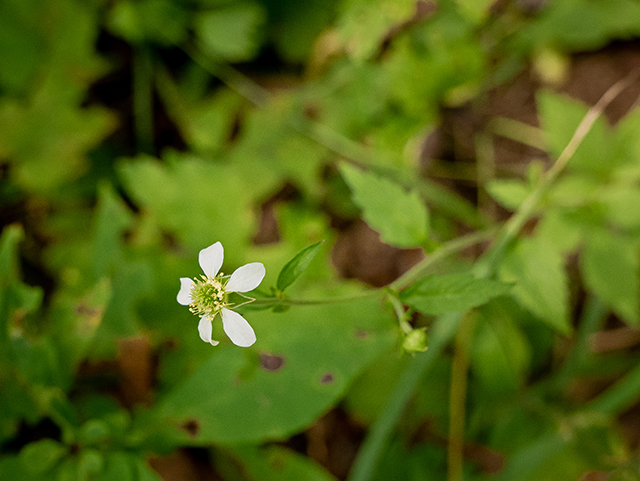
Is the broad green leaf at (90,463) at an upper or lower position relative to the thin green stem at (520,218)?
lower

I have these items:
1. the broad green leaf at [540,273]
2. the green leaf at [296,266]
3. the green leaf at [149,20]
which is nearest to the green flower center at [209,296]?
the green leaf at [296,266]

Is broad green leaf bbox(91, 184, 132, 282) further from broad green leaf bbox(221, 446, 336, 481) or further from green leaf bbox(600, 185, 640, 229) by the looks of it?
green leaf bbox(600, 185, 640, 229)

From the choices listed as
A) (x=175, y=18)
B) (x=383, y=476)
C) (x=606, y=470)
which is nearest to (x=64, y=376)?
(x=383, y=476)

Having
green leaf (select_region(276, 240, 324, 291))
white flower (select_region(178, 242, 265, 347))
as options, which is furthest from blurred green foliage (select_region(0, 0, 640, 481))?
white flower (select_region(178, 242, 265, 347))

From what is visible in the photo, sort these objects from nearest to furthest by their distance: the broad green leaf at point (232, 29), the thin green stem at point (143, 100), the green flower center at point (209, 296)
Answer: the green flower center at point (209, 296) < the broad green leaf at point (232, 29) < the thin green stem at point (143, 100)

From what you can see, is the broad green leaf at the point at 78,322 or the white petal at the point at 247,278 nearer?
the white petal at the point at 247,278

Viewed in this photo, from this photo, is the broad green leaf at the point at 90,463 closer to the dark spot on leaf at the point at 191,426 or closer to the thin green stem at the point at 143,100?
the dark spot on leaf at the point at 191,426

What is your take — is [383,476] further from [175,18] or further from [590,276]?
[175,18]
